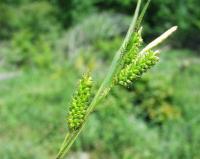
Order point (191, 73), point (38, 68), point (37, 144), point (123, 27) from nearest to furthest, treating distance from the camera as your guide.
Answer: point (37, 144), point (191, 73), point (38, 68), point (123, 27)

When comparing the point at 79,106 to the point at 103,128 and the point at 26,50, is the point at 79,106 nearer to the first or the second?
the point at 103,128

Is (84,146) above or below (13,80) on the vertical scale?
above

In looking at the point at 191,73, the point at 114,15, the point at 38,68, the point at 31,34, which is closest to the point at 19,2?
the point at 31,34

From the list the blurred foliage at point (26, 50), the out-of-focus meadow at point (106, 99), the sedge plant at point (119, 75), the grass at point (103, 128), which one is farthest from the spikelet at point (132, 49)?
the blurred foliage at point (26, 50)

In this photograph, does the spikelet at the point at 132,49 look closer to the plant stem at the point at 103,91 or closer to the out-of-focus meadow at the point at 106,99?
the plant stem at the point at 103,91

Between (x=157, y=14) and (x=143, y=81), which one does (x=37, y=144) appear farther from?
(x=157, y=14)

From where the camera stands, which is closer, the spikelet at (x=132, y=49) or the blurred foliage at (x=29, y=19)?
the spikelet at (x=132, y=49)

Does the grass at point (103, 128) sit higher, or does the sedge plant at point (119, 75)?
the sedge plant at point (119, 75)
